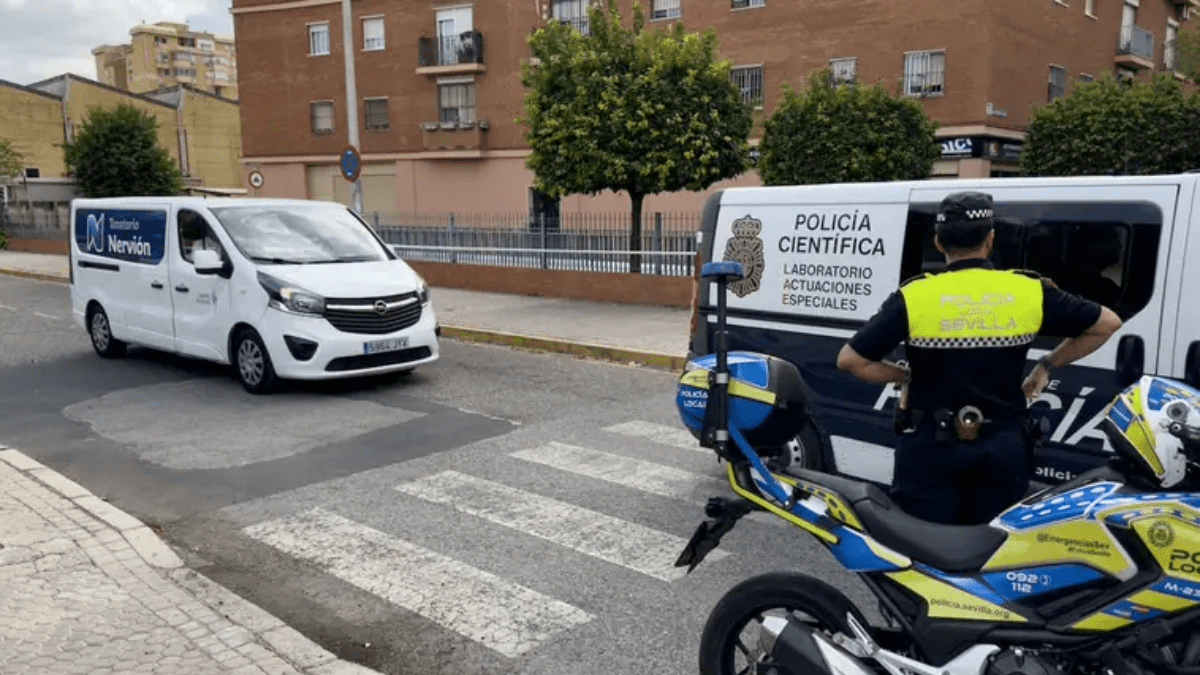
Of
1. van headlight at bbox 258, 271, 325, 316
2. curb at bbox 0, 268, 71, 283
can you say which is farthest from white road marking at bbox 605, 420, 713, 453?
curb at bbox 0, 268, 71, 283

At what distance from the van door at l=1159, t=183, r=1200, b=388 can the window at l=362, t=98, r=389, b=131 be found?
35.5 meters

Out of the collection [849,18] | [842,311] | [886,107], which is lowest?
[842,311]

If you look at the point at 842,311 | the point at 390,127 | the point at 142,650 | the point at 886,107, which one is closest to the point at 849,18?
the point at 886,107

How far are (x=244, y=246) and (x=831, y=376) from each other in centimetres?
660

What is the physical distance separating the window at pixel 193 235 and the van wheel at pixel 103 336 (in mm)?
2081

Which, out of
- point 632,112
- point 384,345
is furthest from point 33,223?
point 384,345

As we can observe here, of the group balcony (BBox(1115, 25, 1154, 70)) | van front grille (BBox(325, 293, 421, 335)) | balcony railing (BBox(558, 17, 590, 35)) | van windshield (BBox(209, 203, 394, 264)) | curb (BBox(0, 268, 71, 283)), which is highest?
balcony railing (BBox(558, 17, 590, 35))

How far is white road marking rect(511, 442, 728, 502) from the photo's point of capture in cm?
654

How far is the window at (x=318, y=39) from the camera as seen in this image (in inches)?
1516

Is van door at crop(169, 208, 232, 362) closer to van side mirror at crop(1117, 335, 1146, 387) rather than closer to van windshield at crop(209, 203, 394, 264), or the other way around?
van windshield at crop(209, 203, 394, 264)

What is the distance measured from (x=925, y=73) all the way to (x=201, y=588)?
1005 inches

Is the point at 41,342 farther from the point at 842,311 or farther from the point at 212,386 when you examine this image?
the point at 842,311

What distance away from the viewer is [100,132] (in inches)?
1298

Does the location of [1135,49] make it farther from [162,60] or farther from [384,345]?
[162,60]
